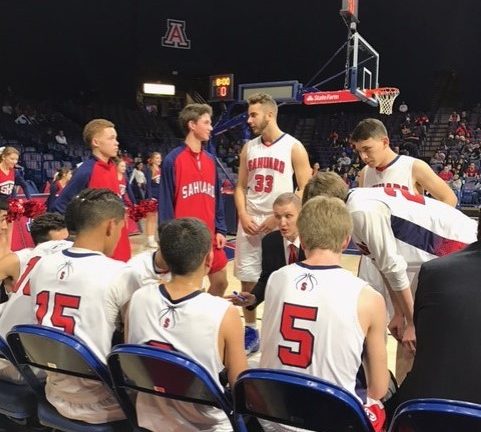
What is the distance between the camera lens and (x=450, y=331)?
1.54 metres

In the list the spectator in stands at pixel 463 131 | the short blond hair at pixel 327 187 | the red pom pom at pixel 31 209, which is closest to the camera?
the short blond hair at pixel 327 187

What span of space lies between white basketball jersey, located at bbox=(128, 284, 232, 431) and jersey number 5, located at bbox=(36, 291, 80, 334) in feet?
0.88

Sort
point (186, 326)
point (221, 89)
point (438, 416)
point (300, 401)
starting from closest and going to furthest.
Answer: point (438, 416), point (300, 401), point (186, 326), point (221, 89)

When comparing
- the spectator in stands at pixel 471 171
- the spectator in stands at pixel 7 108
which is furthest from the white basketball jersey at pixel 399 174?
the spectator in stands at pixel 7 108

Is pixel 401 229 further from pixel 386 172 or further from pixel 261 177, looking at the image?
pixel 261 177

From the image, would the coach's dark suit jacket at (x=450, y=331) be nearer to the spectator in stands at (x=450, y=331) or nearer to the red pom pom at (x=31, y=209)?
the spectator in stands at (x=450, y=331)

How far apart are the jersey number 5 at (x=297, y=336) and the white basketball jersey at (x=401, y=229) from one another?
690mm

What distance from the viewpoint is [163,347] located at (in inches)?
72.5

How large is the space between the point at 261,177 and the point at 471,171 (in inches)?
516

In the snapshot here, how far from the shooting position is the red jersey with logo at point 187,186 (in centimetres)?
373

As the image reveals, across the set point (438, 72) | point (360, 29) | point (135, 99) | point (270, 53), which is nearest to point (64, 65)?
point (135, 99)

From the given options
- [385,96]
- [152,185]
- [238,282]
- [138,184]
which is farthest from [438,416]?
[385,96]

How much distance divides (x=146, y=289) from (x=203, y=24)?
62.2 ft

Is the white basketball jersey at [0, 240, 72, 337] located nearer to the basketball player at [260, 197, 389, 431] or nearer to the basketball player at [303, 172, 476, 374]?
the basketball player at [260, 197, 389, 431]
